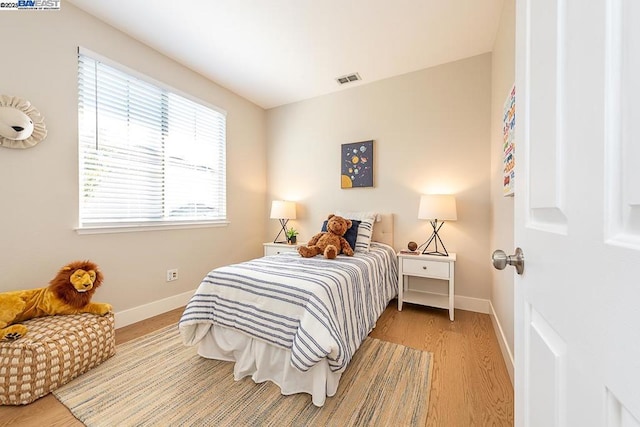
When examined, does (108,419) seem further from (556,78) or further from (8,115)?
(556,78)

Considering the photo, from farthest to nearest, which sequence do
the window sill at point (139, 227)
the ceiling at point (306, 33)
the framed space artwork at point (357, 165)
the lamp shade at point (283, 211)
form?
1. the lamp shade at point (283, 211)
2. the framed space artwork at point (357, 165)
3. the window sill at point (139, 227)
4. the ceiling at point (306, 33)

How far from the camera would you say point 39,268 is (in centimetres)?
186

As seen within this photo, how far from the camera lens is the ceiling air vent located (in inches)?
117

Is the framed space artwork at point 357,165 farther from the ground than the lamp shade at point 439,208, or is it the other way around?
the framed space artwork at point 357,165

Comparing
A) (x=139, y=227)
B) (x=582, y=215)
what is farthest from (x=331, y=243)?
(x=582, y=215)

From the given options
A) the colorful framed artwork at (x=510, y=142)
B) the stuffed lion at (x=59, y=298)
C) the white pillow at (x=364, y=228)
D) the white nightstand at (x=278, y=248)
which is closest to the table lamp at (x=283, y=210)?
the white nightstand at (x=278, y=248)

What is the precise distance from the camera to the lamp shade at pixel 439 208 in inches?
96.3

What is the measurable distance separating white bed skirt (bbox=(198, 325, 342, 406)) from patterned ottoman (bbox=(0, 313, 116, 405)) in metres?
0.65

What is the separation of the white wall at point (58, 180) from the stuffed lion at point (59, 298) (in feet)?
0.91

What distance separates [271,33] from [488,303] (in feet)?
11.0

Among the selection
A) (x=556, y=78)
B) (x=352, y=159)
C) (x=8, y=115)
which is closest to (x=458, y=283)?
(x=352, y=159)

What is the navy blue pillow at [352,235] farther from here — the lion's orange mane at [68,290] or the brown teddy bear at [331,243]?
the lion's orange mane at [68,290]

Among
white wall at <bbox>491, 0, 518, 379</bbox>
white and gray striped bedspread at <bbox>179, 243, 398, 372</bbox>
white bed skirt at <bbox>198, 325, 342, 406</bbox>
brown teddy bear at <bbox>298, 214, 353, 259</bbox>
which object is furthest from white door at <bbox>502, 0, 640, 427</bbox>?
brown teddy bear at <bbox>298, 214, 353, 259</bbox>

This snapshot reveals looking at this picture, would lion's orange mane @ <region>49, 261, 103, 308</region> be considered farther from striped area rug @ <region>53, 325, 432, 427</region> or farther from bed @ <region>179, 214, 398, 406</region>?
bed @ <region>179, 214, 398, 406</region>
